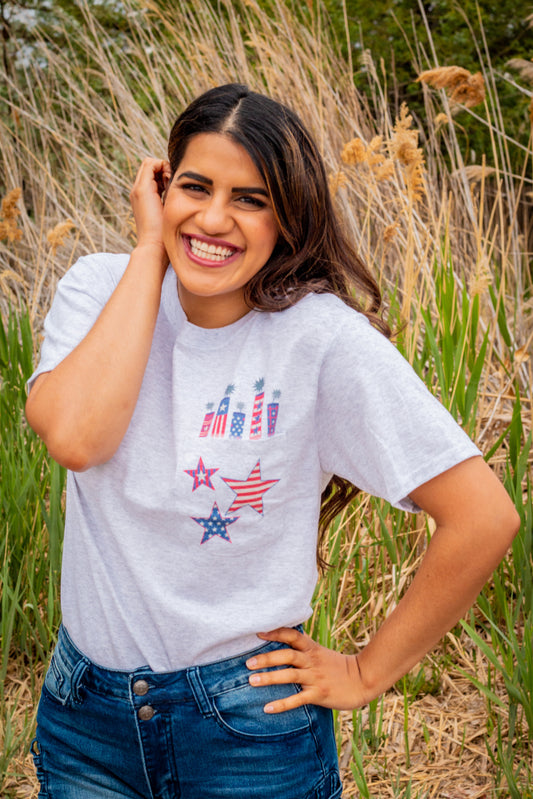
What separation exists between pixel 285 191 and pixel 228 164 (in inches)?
3.7

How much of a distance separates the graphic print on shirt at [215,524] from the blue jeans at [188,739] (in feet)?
0.56

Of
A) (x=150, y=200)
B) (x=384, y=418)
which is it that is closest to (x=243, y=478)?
(x=384, y=418)

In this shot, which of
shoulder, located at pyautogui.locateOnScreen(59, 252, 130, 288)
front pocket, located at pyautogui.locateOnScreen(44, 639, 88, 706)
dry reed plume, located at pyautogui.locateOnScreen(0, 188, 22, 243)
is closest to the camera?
front pocket, located at pyautogui.locateOnScreen(44, 639, 88, 706)

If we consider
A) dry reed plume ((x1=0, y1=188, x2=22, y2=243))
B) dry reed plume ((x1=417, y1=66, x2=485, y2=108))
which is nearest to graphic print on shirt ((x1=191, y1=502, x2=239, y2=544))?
dry reed plume ((x1=417, y1=66, x2=485, y2=108))

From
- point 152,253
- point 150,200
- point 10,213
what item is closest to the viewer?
point 152,253

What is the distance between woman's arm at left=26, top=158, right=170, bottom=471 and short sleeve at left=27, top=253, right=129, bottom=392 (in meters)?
0.04

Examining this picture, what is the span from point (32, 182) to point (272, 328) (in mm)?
3840

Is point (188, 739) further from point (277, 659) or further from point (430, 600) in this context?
point (430, 600)

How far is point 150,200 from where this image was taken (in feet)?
4.62

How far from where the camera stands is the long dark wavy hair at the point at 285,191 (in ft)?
4.06

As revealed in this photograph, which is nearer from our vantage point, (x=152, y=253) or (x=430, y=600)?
(x=430, y=600)

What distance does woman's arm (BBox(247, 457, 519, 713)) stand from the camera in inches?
42.3

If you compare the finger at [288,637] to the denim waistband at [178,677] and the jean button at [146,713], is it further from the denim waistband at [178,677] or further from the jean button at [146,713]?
the jean button at [146,713]

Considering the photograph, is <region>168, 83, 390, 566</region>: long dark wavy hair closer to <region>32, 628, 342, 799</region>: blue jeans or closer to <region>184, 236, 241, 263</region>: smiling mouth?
<region>184, 236, 241, 263</region>: smiling mouth
